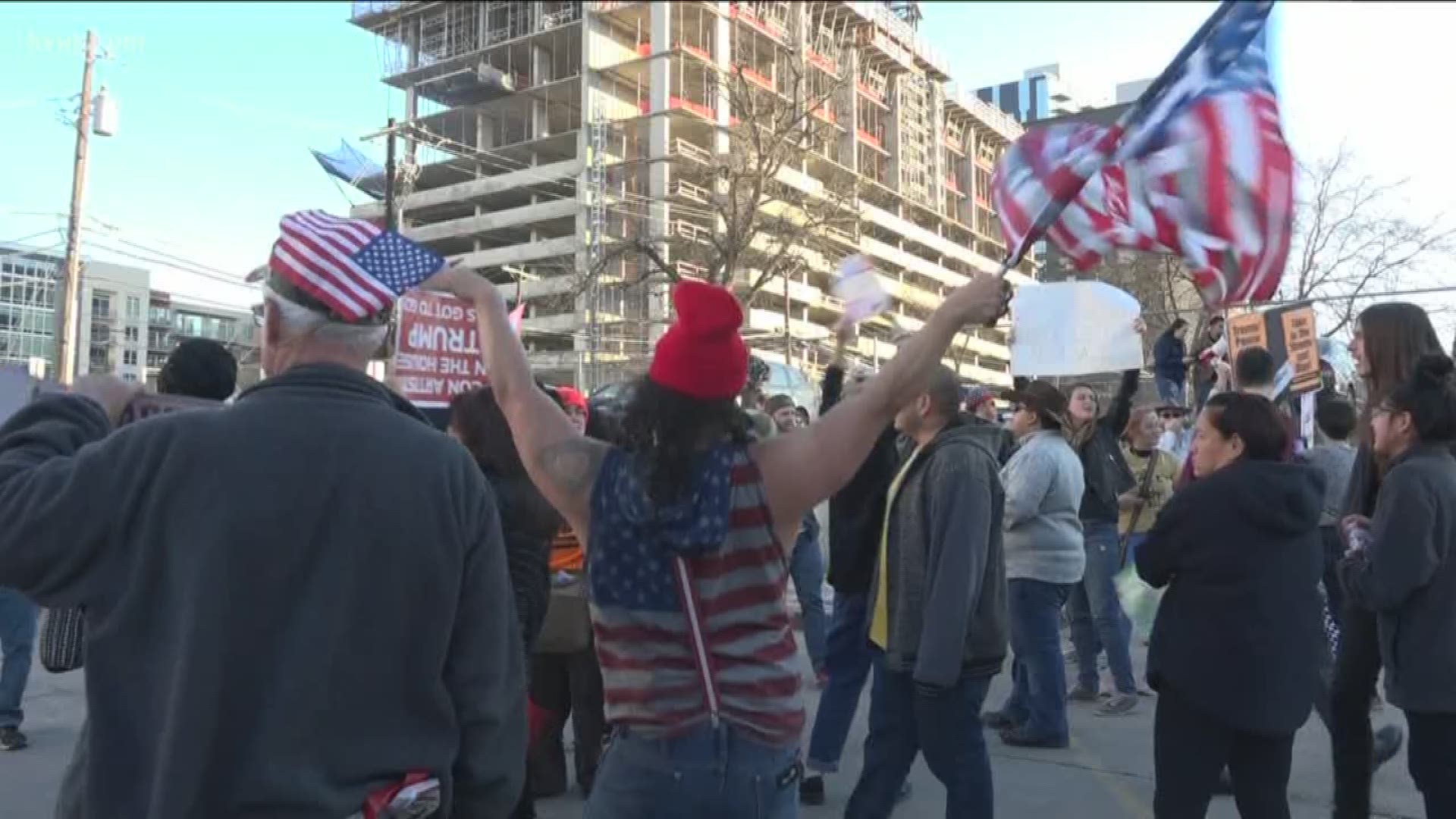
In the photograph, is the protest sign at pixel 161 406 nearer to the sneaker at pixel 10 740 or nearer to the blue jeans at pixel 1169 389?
the sneaker at pixel 10 740

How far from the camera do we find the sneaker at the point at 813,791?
5152mm

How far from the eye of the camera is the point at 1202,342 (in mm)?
7516

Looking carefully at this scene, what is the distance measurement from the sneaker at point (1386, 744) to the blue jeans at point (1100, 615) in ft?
5.62

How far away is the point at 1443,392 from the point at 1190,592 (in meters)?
1.31

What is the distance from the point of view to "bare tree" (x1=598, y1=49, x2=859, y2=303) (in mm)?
27922

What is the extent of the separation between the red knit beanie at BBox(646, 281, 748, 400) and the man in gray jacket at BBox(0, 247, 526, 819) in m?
0.61

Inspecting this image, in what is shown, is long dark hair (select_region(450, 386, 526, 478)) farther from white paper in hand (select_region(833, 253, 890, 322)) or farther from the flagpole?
the flagpole

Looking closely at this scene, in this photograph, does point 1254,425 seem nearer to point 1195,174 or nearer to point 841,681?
point 1195,174

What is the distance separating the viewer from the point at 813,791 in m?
5.16

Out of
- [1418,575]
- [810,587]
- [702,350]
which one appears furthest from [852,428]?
[810,587]

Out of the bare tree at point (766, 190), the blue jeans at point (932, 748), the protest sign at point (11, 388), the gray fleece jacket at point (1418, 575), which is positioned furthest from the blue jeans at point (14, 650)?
the bare tree at point (766, 190)

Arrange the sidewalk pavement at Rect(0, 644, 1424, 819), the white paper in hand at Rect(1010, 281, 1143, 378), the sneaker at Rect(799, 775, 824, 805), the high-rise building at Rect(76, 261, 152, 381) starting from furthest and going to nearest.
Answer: the high-rise building at Rect(76, 261, 152, 381)
the white paper in hand at Rect(1010, 281, 1143, 378)
the sneaker at Rect(799, 775, 824, 805)
the sidewalk pavement at Rect(0, 644, 1424, 819)

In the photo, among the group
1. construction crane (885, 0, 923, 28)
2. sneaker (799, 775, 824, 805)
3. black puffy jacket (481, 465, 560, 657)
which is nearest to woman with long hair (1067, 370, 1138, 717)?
sneaker (799, 775, 824, 805)

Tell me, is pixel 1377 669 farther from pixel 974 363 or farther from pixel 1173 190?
pixel 974 363
